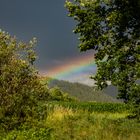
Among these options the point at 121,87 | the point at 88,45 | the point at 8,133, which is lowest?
the point at 8,133

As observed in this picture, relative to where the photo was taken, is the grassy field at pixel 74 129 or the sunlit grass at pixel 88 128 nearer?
the sunlit grass at pixel 88 128

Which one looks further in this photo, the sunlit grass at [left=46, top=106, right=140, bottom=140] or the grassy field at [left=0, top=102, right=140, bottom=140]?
the grassy field at [left=0, top=102, right=140, bottom=140]

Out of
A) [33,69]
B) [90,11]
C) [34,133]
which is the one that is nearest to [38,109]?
[33,69]

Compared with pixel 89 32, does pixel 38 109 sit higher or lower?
lower

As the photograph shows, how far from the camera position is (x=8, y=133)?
1353 inches

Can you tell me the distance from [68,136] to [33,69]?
318 inches

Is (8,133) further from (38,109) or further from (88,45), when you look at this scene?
(88,45)

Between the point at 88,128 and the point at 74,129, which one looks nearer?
the point at 74,129

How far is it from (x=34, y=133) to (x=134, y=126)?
6499mm

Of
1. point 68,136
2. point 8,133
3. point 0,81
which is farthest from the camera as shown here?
point 0,81

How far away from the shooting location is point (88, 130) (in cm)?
3262

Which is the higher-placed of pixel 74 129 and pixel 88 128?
pixel 88 128

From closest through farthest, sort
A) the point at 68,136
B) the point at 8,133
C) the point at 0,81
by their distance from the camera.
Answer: the point at 68,136 → the point at 8,133 → the point at 0,81

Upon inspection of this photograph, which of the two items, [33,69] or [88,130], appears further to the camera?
[33,69]
